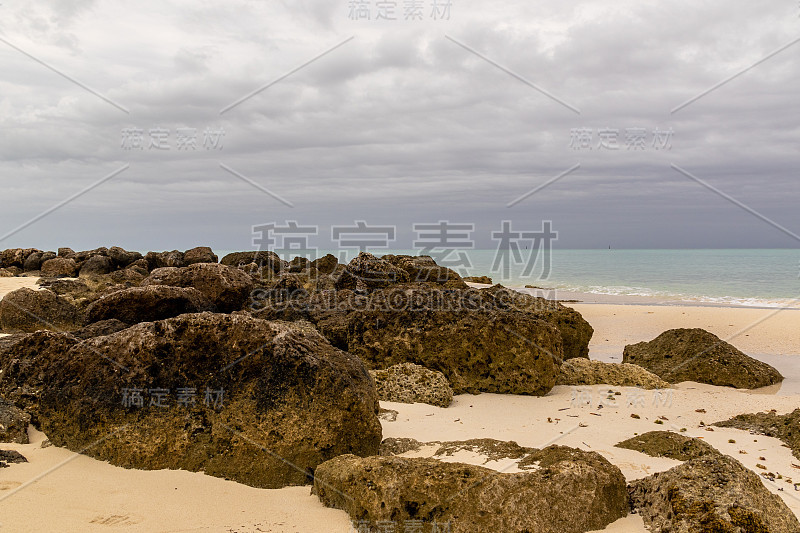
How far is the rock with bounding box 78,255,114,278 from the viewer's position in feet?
74.1

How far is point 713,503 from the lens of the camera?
294 centimetres

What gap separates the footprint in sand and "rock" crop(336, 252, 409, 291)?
284 inches

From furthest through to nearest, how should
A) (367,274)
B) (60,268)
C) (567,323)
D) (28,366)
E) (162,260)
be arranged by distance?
(162,260) < (60,268) < (367,274) < (567,323) < (28,366)

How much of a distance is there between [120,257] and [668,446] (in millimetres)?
24402

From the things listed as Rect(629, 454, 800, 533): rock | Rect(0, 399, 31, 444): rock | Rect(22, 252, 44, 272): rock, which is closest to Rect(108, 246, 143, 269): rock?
Rect(22, 252, 44, 272): rock

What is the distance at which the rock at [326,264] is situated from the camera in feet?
55.8

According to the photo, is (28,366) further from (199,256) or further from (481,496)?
(199,256)

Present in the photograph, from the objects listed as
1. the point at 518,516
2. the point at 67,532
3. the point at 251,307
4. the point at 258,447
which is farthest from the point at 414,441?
the point at 251,307

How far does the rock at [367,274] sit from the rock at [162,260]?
14.6 m

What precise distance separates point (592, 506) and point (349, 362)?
6.44 ft

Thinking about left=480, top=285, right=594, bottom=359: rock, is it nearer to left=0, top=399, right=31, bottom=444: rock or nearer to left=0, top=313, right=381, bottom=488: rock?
left=0, top=313, right=381, bottom=488: rock

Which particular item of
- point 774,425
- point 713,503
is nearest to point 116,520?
point 713,503

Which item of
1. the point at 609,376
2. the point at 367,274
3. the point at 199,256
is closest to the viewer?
the point at 609,376

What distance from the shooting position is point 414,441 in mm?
4648
